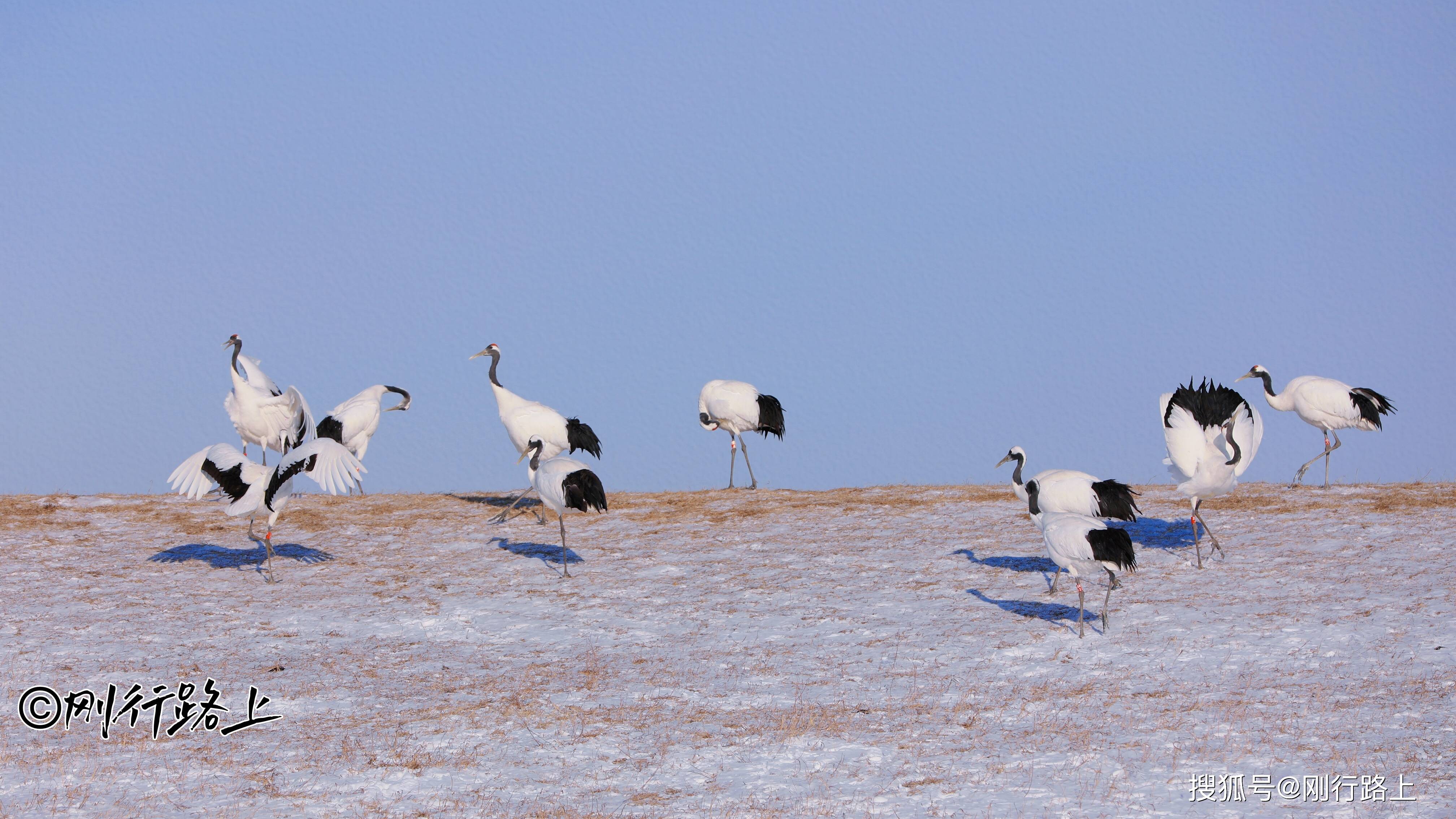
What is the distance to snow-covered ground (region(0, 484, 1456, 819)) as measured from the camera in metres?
10.3

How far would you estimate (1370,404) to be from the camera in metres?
23.5

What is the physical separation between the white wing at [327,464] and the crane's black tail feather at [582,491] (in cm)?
298

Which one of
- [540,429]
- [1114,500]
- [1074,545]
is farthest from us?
[540,429]

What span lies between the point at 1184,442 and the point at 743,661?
804 centimetres

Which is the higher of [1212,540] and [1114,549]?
[1114,549]

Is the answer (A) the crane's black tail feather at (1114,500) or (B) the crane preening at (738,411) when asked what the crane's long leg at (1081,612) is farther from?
(B) the crane preening at (738,411)

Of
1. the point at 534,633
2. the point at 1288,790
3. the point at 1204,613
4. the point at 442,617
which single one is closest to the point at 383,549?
the point at 442,617

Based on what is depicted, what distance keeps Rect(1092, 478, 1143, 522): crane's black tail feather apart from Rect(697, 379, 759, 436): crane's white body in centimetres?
1148

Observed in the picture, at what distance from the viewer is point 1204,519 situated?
20.9 meters

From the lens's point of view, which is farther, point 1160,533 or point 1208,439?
point 1160,533

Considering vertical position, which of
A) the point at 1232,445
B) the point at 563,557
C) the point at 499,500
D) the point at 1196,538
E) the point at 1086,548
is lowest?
the point at 563,557

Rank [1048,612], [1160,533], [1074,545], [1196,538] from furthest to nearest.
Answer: [1160,533]
[1196,538]
[1048,612]
[1074,545]

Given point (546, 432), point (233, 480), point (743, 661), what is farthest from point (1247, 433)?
point (233, 480)

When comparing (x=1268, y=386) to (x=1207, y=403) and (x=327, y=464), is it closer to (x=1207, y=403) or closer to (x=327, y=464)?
(x=1207, y=403)
